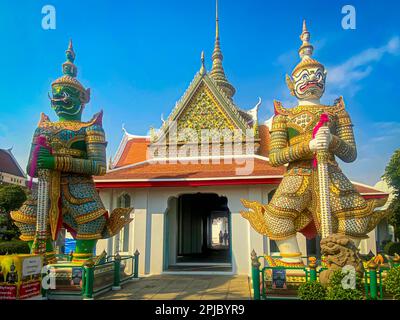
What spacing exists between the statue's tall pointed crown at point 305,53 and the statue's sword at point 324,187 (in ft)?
5.16

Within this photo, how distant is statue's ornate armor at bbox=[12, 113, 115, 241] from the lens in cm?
700

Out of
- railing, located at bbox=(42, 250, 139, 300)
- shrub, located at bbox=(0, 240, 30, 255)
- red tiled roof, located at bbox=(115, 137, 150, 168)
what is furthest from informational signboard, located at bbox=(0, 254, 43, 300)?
shrub, located at bbox=(0, 240, 30, 255)

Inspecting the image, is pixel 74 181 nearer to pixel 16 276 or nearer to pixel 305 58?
pixel 16 276

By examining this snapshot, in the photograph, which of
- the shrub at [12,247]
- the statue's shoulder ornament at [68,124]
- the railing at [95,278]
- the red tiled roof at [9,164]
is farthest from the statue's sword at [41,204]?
the red tiled roof at [9,164]

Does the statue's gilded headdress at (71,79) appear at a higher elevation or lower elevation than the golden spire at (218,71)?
lower

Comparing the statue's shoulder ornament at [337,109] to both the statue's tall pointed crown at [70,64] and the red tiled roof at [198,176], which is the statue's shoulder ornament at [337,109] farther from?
the statue's tall pointed crown at [70,64]

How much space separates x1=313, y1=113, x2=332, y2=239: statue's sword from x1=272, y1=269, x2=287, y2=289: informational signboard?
1108 mm

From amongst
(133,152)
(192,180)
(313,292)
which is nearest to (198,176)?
(192,180)

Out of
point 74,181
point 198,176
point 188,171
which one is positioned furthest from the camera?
point 188,171

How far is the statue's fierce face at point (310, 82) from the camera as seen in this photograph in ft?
22.4

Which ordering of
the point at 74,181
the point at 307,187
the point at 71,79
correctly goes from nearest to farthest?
the point at 307,187, the point at 74,181, the point at 71,79

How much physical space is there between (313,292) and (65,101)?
6.90 m

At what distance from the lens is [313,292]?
14.5 ft
